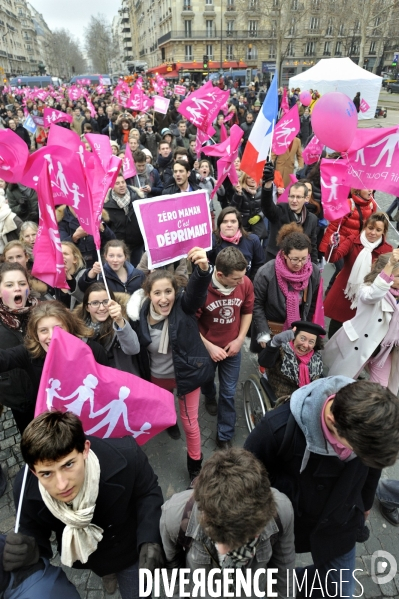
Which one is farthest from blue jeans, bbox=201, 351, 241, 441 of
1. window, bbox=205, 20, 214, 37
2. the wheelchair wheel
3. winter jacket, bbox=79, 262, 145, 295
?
window, bbox=205, 20, 214, 37

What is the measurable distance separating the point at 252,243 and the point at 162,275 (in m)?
1.68

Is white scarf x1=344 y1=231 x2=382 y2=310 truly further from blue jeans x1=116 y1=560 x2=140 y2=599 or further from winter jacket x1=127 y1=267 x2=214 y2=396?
blue jeans x1=116 y1=560 x2=140 y2=599

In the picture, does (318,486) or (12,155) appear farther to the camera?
(12,155)

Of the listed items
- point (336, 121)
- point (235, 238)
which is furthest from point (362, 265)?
point (336, 121)

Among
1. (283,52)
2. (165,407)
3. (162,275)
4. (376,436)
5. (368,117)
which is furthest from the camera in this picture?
(283,52)

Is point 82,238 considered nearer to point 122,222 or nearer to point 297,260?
point 122,222

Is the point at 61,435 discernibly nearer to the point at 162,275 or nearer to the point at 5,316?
the point at 162,275

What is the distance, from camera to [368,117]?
927 inches

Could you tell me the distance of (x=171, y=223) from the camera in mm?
2896

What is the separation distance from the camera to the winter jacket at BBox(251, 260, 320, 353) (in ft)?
10.9

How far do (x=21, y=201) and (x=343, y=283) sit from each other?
4.80m

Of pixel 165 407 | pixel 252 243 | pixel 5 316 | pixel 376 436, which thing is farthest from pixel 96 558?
pixel 252 243

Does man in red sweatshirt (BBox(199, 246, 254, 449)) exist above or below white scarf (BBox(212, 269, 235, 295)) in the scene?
below

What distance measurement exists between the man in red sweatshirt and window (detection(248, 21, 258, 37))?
2649 inches
